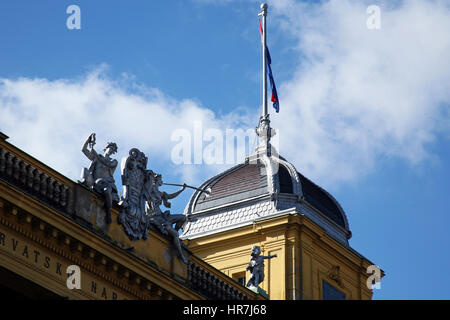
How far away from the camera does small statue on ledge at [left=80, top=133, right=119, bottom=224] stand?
28109 millimetres

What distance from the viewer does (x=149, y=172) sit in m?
30.7

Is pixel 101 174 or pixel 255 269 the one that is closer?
pixel 101 174

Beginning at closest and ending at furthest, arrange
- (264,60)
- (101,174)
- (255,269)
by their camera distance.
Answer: (101,174)
(255,269)
(264,60)

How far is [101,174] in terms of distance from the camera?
2870 cm

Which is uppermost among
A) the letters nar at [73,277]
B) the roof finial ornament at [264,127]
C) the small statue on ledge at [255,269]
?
the roof finial ornament at [264,127]

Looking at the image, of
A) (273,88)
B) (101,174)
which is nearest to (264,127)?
(273,88)

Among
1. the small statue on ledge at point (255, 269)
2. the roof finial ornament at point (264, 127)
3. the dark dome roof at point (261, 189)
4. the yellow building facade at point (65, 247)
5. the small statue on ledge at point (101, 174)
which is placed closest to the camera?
the yellow building facade at point (65, 247)

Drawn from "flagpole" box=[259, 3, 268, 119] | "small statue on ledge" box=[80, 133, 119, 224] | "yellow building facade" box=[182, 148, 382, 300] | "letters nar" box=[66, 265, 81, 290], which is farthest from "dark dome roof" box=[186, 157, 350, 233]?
"letters nar" box=[66, 265, 81, 290]

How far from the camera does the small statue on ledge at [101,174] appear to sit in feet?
92.2

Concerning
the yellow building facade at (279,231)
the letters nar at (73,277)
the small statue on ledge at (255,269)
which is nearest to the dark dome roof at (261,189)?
the yellow building facade at (279,231)

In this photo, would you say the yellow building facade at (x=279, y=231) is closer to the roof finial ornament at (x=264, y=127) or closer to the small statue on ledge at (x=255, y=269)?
the roof finial ornament at (x=264, y=127)

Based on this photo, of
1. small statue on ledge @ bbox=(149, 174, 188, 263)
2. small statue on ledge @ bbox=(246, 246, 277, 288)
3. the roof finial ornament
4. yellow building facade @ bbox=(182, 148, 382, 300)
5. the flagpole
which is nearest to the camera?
small statue on ledge @ bbox=(149, 174, 188, 263)

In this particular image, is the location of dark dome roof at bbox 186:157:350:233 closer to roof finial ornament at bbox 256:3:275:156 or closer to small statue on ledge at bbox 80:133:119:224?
roof finial ornament at bbox 256:3:275:156

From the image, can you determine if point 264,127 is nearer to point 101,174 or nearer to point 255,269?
point 255,269
